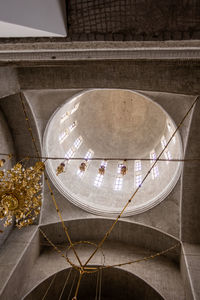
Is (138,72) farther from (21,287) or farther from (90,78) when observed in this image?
(21,287)

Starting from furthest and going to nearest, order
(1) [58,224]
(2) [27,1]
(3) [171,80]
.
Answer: (1) [58,224] → (3) [171,80] → (2) [27,1]

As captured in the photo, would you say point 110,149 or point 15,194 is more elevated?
point 15,194

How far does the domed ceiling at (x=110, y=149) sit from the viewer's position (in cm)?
995

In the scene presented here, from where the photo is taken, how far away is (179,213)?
29.2 feet

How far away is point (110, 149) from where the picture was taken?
1554 centimetres

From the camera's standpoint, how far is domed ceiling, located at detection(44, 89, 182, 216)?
9.95m

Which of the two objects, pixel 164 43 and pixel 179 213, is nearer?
pixel 164 43

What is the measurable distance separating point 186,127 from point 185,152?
954 millimetres

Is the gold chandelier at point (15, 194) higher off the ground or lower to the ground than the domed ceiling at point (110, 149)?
higher

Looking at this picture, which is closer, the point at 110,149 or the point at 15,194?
the point at 15,194

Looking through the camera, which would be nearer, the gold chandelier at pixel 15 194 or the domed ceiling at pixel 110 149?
the gold chandelier at pixel 15 194

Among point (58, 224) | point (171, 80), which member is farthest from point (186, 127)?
point (58, 224)

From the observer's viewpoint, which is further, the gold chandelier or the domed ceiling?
the domed ceiling

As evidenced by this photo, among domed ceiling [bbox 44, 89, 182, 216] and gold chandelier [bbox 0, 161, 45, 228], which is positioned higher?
gold chandelier [bbox 0, 161, 45, 228]
